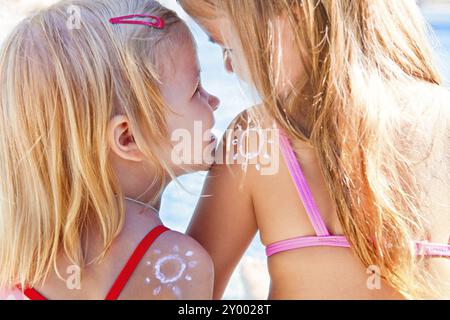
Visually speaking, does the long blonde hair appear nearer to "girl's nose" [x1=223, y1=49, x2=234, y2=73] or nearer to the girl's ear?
A: the girl's ear

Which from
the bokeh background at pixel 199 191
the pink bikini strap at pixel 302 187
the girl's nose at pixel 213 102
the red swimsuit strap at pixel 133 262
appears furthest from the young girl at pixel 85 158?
the bokeh background at pixel 199 191

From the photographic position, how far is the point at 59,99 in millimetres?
1444

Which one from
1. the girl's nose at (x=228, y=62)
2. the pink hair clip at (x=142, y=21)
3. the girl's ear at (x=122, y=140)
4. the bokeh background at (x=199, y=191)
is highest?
the pink hair clip at (x=142, y=21)

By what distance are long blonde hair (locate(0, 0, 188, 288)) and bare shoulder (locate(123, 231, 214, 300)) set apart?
89 millimetres

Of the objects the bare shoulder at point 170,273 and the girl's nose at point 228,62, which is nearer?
the bare shoulder at point 170,273

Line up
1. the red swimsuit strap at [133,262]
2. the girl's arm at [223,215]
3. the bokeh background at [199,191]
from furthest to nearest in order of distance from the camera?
the bokeh background at [199,191]
the girl's arm at [223,215]
the red swimsuit strap at [133,262]

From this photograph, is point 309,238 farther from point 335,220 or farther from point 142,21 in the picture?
point 142,21

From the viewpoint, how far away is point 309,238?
151 centimetres

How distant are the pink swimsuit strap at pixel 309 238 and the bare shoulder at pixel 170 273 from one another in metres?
0.19

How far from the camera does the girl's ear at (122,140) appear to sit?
148 centimetres

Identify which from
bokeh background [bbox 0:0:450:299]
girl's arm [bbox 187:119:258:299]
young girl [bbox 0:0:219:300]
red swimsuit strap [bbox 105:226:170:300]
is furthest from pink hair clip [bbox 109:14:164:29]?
bokeh background [bbox 0:0:450:299]

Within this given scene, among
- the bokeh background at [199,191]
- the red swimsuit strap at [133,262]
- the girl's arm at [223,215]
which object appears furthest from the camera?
the bokeh background at [199,191]

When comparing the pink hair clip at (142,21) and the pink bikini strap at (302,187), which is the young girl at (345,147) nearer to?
the pink bikini strap at (302,187)

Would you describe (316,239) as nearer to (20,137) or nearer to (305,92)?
(305,92)
